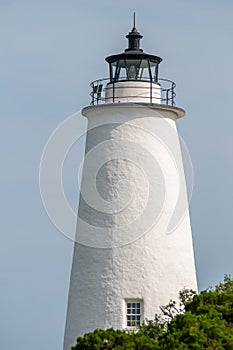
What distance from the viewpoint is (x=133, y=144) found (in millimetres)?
27422

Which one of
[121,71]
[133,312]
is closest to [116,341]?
[133,312]

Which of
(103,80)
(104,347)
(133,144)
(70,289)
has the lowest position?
(104,347)

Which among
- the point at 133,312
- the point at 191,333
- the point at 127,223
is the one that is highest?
the point at 127,223

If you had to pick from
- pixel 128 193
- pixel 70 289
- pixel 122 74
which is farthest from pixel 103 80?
pixel 70 289

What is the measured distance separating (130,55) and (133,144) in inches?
87.0

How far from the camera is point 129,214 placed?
27.1 metres

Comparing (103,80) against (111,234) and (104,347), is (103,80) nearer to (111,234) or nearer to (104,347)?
(111,234)

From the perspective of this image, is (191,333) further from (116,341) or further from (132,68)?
(132,68)

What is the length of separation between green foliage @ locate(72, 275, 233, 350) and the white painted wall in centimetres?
293

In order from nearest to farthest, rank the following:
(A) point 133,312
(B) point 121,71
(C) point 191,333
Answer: (C) point 191,333 < (A) point 133,312 < (B) point 121,71

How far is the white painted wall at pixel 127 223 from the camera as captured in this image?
27.0 m

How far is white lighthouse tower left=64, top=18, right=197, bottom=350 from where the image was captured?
27.0 m

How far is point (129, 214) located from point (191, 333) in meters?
6.28

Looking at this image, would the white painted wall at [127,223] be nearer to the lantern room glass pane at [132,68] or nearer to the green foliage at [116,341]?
the lantern room glass pane at [132,68]
